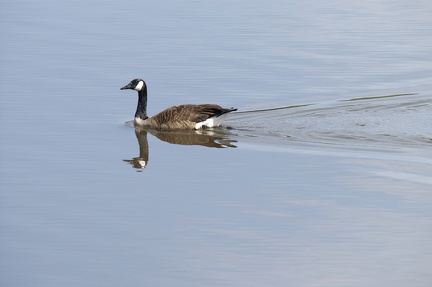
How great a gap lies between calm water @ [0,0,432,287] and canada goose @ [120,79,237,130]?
233mm

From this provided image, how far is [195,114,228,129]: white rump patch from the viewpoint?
60.4ft

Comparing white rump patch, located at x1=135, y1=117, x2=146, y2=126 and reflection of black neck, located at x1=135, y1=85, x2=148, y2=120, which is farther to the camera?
reflection of black neck, located at x1=135, y1=85, x2=148, y2=120

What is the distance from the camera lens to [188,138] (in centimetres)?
1805

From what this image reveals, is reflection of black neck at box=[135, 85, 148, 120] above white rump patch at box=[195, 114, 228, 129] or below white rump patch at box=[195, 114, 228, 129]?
above

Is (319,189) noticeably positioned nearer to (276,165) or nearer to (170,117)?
(276,165)

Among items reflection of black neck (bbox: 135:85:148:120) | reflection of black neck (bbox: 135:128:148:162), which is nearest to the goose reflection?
reflection of black neck (bbox: 135:128:148:162)

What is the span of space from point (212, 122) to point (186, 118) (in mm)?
450

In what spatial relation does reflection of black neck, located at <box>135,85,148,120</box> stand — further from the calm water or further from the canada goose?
the calm water

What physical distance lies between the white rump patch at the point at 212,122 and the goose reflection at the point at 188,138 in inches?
3.8

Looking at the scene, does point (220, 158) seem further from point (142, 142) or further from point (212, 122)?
point (212, 122)

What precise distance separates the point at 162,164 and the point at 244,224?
3.74 m

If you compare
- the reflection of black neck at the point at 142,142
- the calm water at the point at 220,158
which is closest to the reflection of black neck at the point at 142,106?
the calm water at the point at 220,158

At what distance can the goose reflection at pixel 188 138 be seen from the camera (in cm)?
1706

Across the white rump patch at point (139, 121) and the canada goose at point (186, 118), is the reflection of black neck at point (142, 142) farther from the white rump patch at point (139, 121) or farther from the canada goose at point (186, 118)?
the canada goose at point (186, 118)
